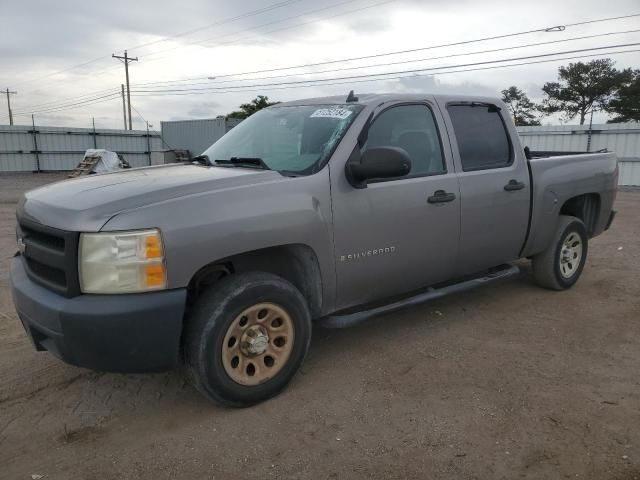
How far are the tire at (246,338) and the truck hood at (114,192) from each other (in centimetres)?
59

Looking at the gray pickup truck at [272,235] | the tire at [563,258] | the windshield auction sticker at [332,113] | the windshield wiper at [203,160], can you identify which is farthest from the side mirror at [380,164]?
the tire at [563,258]

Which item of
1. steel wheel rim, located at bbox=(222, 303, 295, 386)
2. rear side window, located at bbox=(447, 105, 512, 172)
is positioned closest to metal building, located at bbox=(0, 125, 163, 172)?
rear side window, located at bbox=(447, 105, 512, 172)

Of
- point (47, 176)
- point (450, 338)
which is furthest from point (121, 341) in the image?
point (47, 176)

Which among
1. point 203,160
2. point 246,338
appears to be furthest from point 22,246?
point 246,338

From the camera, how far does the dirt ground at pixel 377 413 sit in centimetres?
274

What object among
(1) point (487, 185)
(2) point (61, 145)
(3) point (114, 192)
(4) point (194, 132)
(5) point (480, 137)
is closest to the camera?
(3) point (114, 192)

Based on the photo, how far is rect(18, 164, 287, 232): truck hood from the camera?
2811 millimetres

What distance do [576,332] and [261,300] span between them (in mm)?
2866

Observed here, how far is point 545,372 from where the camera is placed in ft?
12.3

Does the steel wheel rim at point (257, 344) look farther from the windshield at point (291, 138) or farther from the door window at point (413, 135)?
the door window at point (413, 135)

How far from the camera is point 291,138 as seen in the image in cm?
394

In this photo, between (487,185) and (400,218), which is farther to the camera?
(487,185)

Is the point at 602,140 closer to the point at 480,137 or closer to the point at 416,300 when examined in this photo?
the point at 480,137

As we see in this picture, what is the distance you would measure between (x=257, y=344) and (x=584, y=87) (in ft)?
145
